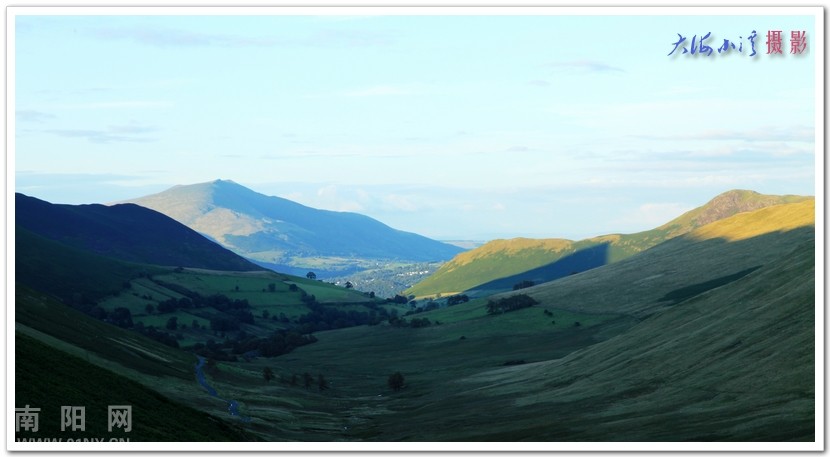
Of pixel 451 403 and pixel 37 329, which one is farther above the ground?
pixel 37 329

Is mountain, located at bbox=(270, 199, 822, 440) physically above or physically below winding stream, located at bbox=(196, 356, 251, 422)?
above

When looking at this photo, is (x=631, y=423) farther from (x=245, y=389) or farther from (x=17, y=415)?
(x=245, y=389)

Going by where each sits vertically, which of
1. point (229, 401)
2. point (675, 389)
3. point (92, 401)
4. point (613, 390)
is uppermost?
point (92, 401)

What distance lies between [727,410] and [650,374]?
39833 millimetres

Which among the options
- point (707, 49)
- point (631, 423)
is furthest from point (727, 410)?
point (707, 49)

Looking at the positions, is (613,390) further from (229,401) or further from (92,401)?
(92,401)

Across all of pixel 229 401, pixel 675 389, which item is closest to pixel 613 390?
pixel 675 389

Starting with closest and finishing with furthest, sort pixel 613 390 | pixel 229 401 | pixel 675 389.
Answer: pixel 675 389, pixel 613 390, pixel 229 401

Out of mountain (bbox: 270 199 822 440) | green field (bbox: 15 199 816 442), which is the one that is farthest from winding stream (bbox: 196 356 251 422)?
mountain (bbox: 270 199 822 440)

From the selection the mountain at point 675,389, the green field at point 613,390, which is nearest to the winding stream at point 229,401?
the green field at point 613,390

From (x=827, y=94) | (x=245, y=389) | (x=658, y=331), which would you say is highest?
(x=827, y=94)

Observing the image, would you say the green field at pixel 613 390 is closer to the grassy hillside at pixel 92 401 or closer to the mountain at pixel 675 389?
the mountain at pixel 675 389

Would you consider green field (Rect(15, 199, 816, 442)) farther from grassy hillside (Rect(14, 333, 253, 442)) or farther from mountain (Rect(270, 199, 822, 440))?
grassy hillside (Rect(14, 333, 253, 442))

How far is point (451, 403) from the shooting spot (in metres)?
168
